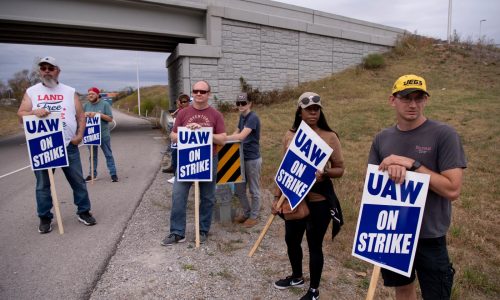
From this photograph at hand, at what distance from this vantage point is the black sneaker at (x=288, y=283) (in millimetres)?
3523

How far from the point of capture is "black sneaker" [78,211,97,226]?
5.19 meters

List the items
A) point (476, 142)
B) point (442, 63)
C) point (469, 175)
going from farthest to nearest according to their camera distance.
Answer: point (442, 63) < point (476, 142) < point (469, 175)

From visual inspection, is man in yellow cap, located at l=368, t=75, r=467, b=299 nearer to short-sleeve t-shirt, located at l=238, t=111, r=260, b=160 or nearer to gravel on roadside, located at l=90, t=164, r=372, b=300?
gravel on roadside, located at l=90, t=164, r=372, b=300

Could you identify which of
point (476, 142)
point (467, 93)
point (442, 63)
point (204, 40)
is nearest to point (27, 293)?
point (476, 142)

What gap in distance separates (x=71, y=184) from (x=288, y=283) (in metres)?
3.51

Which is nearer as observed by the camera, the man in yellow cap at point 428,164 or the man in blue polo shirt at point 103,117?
the man in yellow cap at point 428,164

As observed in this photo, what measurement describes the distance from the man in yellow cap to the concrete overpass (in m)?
14.6

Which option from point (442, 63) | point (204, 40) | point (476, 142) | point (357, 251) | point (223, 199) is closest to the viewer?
point (357, 251)

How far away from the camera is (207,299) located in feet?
10.9

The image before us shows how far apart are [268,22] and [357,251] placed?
18145 millimetres

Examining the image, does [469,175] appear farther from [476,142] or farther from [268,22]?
[268,22]

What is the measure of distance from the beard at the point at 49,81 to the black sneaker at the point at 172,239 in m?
2.64

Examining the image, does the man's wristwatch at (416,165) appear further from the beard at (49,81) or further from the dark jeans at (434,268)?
the beard at (49,81)

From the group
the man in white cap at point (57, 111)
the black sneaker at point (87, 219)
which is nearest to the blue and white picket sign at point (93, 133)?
the man in white cap at point (57, 111)
